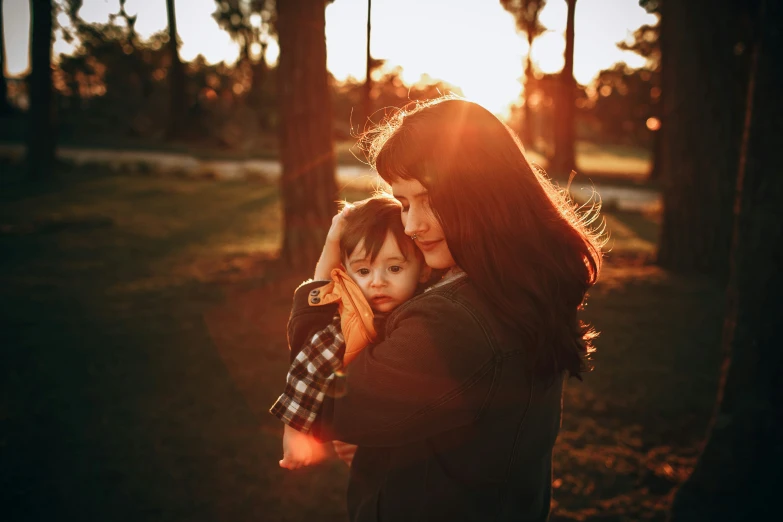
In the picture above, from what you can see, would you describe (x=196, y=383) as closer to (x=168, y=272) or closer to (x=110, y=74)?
(x=168, y=272)

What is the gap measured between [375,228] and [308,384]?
60cm

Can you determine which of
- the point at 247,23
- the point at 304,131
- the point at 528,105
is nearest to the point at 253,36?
the point at 247,23

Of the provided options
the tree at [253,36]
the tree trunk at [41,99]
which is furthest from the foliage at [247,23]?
the tree trunk at [41,99]

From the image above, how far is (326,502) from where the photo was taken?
371 centimetres

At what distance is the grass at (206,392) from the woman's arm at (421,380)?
8.02 feet

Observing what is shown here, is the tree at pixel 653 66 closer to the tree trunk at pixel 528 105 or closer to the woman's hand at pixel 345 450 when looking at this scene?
the tree trunk at pixel 528 105

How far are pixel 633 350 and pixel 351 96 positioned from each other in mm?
27879

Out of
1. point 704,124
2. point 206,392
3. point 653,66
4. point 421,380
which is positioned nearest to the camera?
point 421,380

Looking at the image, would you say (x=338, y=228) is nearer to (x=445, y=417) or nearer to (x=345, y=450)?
(x=345, y=450)

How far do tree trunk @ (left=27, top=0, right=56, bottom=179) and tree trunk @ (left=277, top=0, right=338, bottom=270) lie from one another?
11461 mm

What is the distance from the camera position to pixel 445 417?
4.71 ft

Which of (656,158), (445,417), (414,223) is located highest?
(656,158)

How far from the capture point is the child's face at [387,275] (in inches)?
77.2

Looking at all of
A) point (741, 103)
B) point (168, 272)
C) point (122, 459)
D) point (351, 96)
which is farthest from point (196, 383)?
point (351, 96)
